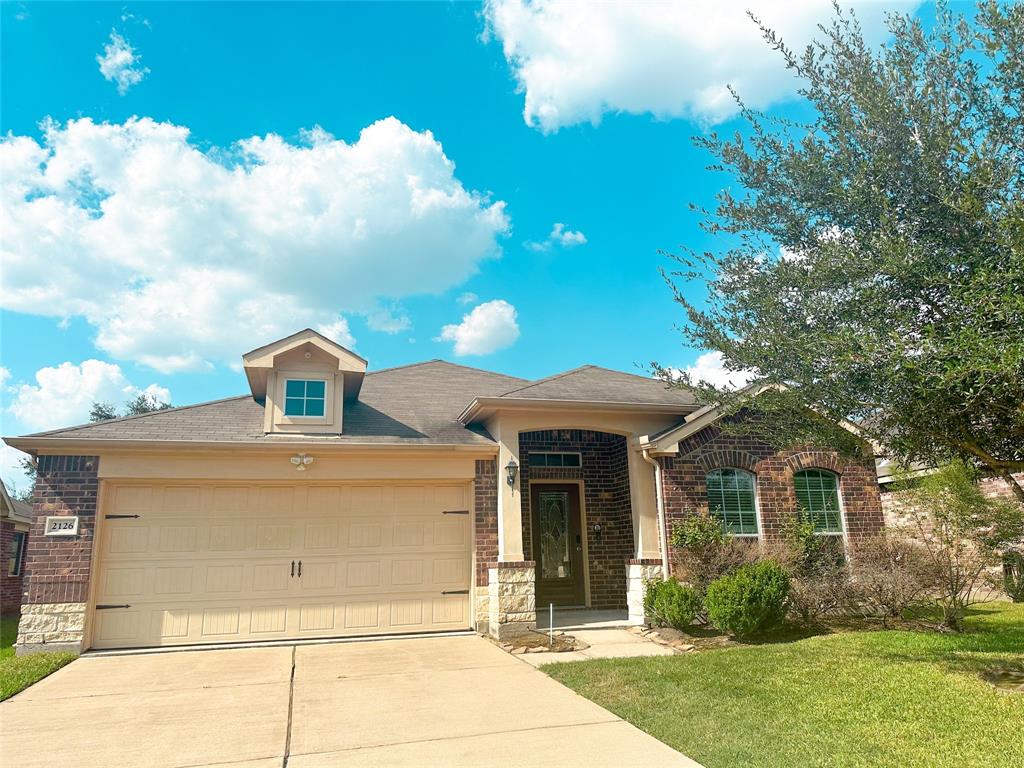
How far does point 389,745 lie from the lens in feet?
16.8

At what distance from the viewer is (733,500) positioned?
11016 millimetres

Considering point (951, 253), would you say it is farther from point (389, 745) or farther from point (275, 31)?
point (275, 31)

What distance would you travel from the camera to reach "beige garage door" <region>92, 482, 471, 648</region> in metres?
9.58

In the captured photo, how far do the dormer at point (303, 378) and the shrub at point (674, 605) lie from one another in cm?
551

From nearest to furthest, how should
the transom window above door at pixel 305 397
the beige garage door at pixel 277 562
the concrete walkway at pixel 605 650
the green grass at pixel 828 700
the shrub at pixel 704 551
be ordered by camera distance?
the green grass at pixel 828 700, the concrete walkway at pixel 605 650, the beige garage door at pixel 277 562, the shrub at pixel 704 551, the transom window above door at pixel 305 397

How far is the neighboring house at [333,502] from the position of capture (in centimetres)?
945

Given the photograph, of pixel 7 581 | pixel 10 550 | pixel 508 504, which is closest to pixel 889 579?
pixel 508 504

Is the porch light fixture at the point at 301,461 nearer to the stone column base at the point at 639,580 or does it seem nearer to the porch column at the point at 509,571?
the porch column at the point at 509,571

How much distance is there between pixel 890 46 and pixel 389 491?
28.2 feet

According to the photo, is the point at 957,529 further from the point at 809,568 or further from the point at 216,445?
the point at 216,445

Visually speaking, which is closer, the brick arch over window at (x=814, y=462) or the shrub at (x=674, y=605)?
the shrub at (x=674, y=605)

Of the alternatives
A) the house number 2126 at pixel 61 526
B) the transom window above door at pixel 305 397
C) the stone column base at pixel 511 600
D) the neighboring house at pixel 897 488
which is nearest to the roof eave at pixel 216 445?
the transom window above door at pixel 305 397

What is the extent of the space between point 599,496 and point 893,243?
8197mm

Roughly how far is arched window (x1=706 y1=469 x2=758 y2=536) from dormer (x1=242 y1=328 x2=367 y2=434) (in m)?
6.12
